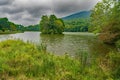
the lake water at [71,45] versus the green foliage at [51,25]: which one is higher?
the green foliage at [51,25]

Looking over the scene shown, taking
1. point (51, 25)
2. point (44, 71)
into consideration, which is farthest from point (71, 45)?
point (51, 25)

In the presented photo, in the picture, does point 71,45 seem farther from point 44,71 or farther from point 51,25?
point 51,25

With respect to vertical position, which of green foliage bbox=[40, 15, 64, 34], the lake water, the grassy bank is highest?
green foliage bbox=[40, 15, 64, 34]

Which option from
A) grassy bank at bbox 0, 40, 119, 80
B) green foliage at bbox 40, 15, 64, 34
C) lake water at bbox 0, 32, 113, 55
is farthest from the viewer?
green foliage at bbox 40, 15, 64, 34

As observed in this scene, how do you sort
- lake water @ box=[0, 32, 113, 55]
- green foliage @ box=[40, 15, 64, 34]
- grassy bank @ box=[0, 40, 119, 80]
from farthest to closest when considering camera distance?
green foliage @ box=[40, 15, 64, 34]
lake water @ box=[0, 32, 113, 55]
grassy bank @ box=[0, 40, 119, 80]

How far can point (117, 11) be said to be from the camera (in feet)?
104

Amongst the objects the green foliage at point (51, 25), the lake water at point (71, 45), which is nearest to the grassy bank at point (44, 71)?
the lake water at point (71, 45)

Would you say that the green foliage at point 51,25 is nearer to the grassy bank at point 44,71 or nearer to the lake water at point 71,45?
the lake water at point 71,45

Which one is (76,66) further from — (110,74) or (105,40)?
(105,40)

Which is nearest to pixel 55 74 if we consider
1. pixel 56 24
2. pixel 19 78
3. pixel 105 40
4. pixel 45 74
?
pixel 45 74

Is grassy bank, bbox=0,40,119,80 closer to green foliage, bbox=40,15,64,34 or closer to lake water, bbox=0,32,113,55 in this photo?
lake water, bbox=0,32,113,55

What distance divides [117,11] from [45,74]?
26.9 meters

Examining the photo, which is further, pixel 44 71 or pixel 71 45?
pixel 71 45

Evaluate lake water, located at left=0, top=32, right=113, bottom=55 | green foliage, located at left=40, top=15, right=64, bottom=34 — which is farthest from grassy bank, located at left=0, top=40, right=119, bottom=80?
green foliage, located at left=40, top=15, right=64, bottom=34
